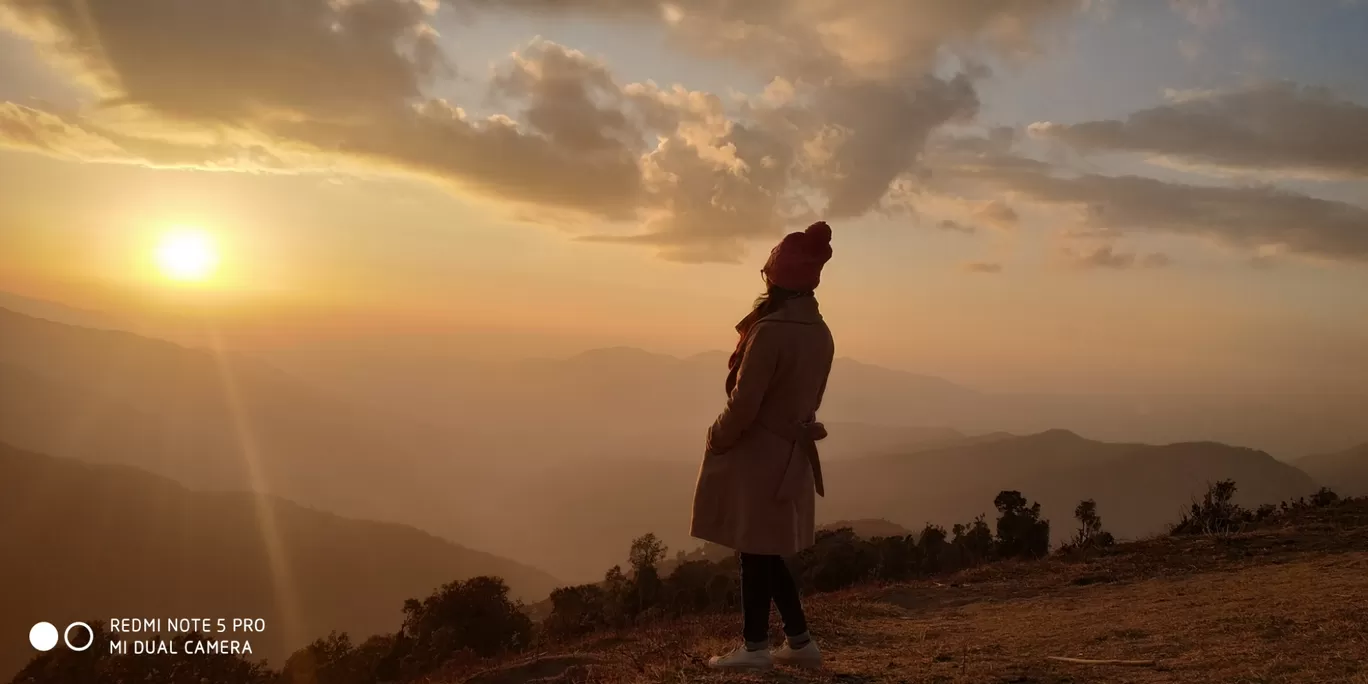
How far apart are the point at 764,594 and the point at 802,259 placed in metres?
2.14

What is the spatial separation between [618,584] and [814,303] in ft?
47.8

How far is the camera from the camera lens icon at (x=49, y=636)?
11.3 m

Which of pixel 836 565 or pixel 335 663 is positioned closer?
pixel 836 565

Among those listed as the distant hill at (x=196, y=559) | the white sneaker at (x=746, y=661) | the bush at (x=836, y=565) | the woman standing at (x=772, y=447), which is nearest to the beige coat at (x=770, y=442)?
the woman standing at (x=772, y=447)

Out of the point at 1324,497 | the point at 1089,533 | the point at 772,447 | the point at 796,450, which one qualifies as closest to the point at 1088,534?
the point at 1089,533

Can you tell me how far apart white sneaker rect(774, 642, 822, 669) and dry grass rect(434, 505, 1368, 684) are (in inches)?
3.1

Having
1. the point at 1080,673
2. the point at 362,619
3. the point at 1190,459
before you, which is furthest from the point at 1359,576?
the point at 1190,459

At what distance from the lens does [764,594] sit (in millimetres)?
4926

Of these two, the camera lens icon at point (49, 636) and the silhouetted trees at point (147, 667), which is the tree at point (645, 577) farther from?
the camera lens icon at point (49, 636)

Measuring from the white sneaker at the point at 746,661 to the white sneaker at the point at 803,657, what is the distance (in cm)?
11

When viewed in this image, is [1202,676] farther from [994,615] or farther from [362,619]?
[362,619]

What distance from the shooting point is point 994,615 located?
308 inches

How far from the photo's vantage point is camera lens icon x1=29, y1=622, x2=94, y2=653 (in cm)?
1129

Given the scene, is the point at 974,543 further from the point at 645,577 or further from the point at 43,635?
the point at 43,635
